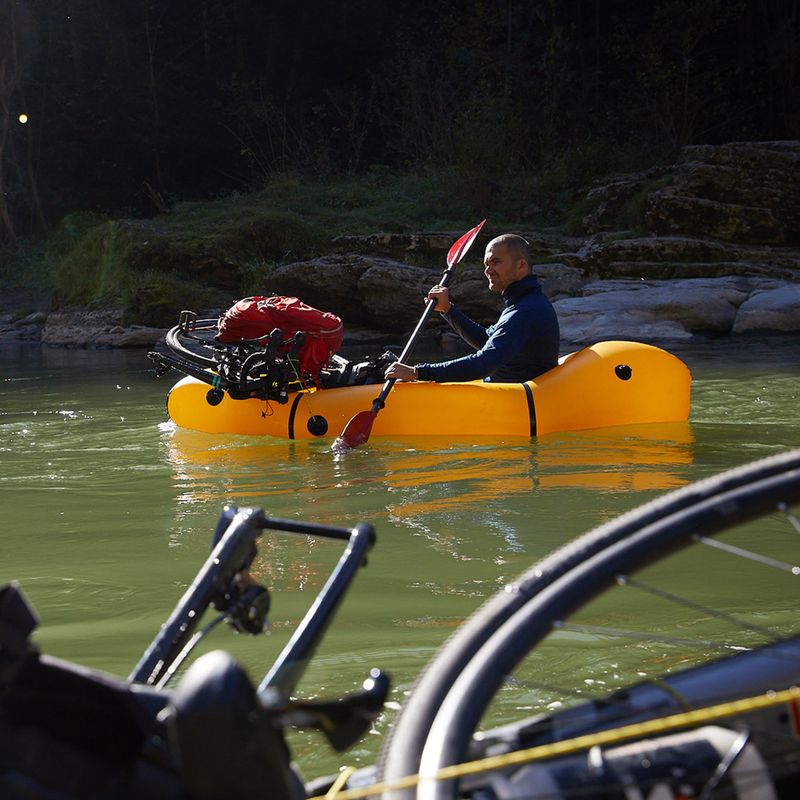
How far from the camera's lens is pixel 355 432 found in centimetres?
634

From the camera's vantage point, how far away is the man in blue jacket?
6.35 meters

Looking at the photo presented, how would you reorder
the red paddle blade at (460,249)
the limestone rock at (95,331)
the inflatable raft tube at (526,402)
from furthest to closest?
the limestone rock at (95,331) < the red paddle blade at (460,249) < the inflatable raft tube at (526,402)

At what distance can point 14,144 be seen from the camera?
2350 cm

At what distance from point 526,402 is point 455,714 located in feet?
17.3

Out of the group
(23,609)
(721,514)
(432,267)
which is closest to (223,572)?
(23,609)

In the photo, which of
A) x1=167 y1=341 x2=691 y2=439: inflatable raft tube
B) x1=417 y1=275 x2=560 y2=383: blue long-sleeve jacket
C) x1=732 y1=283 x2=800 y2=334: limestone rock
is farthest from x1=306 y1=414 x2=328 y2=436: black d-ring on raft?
x1=732 y1=283 x2=800 y2=334: limestone rock

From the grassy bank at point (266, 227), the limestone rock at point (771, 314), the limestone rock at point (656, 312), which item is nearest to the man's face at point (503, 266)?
the limestone rock at point (656, 312)

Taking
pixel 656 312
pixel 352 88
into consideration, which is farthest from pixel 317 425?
pixel 352 88

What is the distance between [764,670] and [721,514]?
0.20m

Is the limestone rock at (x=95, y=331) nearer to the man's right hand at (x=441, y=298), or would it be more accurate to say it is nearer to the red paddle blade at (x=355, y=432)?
the man's right hand at (x=441, y=298)

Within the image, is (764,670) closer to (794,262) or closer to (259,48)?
(794,262)

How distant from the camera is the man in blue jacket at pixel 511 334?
250 inches

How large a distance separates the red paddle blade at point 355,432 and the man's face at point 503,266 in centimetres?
97

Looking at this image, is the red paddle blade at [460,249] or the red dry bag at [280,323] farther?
the red paddle blade at [460,249]
